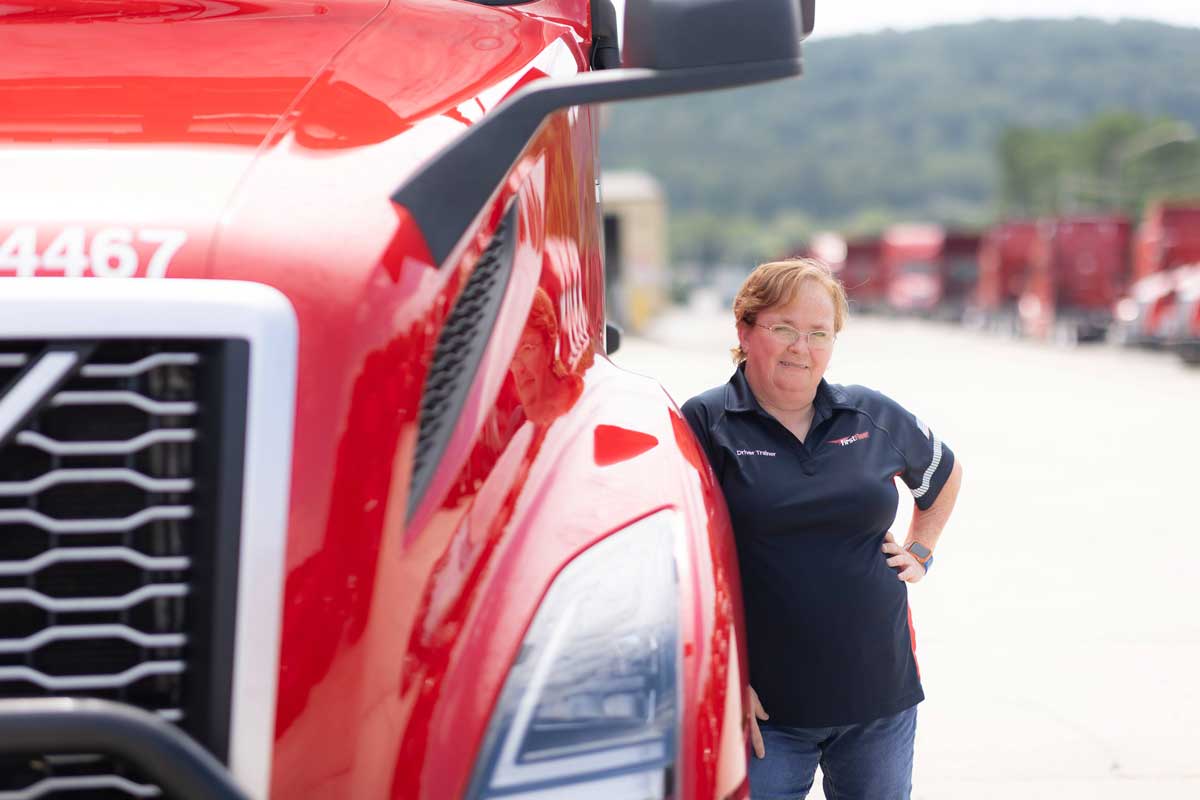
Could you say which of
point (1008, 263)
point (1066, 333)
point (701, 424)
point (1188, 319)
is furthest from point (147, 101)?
point (1008, 263)

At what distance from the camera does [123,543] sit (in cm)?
188

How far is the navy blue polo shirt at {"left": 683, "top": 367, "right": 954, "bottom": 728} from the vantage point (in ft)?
9.86

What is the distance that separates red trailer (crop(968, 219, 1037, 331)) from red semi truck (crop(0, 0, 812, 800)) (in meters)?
36.1

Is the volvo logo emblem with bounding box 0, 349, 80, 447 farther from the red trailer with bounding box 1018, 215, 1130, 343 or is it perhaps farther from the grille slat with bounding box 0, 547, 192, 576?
the red trailer with bounding box 1018, 215, 1130, 343

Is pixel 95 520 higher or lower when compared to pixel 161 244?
lower

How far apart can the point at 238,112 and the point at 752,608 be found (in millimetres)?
1467

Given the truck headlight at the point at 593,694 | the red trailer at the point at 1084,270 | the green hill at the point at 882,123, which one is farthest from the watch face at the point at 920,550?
the green hill at the point at 882,123

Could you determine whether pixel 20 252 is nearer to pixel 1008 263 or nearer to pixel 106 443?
pixel 106 443

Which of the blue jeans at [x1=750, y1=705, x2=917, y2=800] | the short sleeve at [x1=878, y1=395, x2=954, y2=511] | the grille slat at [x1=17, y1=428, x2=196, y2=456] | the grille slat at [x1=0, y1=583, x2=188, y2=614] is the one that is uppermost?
the grille slat at [x1=17, y1=428, x2=196, y2=456]

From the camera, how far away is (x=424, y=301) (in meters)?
2.08

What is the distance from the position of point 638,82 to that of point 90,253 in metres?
0.86

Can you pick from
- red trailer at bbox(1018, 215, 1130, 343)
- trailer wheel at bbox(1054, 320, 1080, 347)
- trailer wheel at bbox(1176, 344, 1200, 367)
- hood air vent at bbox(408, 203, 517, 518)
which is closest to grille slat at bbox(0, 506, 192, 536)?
hood air vent at bbox(408, 203, 517, 518)

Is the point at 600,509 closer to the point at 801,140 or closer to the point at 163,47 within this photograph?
the point at 163,47

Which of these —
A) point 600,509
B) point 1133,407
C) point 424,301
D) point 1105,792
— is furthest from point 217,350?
point 1133,407
